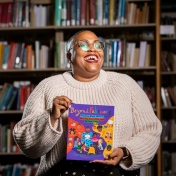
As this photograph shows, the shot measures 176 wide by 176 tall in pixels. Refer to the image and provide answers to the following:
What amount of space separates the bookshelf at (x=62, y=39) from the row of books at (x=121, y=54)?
22 millimetres

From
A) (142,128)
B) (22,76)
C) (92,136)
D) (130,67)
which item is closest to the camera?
(92,136)

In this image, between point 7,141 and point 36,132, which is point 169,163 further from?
point 36,132

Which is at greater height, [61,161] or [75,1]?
[75,1]

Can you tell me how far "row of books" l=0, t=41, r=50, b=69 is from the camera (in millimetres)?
3725

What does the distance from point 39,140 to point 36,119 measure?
0.28ft

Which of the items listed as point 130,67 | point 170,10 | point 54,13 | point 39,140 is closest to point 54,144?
point 39,140

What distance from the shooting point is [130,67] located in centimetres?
362

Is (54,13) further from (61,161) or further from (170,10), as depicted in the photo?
(61,161)

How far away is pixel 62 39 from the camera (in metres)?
3.75

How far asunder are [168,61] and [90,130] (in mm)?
2865

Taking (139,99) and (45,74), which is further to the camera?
(45,74)

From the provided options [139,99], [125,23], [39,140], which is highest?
[125,23]

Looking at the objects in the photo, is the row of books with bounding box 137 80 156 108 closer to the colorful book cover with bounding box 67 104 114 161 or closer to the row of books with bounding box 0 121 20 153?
the row of books with bounding box 0 121 20 153

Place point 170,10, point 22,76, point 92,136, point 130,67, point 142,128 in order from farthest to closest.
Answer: point 170,10, point 22,76, point 130,67, point 142,128, point 92,136
